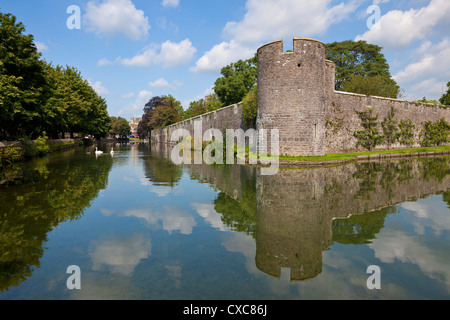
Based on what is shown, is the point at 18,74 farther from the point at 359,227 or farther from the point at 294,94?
the point at 359,227

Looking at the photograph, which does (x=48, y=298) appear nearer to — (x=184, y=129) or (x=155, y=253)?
(x=155, y=253)

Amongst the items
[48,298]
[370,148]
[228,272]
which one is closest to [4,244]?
[48,298]

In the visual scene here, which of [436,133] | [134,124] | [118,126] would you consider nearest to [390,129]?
[436,133]

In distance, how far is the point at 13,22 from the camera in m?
18.5

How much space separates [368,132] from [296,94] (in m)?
10.6

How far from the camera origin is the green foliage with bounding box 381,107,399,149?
23.7 meters

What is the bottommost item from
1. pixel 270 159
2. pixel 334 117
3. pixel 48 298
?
pixel 48 298

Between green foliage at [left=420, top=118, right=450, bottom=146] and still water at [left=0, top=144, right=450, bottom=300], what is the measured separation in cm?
2378

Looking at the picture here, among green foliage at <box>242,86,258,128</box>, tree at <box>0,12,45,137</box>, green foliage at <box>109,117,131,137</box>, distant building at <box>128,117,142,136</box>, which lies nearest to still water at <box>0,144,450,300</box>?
tree at <box>0,12,45,137</box>

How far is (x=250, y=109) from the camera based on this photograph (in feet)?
74.0

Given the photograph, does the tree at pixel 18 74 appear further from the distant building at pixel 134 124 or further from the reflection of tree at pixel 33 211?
the distant building at pixel 134 124

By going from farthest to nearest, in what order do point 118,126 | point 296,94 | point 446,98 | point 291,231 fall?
1. point 118,126
2. point 446,98
3. point 296,94
4. point 291,231

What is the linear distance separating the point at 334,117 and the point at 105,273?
66.3 ft

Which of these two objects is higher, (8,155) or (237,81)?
(237,81)
